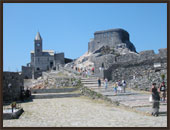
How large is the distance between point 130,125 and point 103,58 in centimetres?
1607

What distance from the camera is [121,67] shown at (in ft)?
70.1

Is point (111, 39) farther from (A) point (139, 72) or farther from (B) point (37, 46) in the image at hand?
(A) point (139, 72)

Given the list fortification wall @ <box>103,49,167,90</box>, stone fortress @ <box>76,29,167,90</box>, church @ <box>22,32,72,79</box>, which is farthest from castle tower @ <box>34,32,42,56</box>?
fortification wall @ <box>103,49,167,90</box>

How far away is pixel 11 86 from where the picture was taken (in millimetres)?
15750

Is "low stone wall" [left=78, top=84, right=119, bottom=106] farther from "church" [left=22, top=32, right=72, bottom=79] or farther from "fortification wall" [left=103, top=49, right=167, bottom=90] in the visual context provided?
"church" [left=22, top=32, right=72, bottom=79]

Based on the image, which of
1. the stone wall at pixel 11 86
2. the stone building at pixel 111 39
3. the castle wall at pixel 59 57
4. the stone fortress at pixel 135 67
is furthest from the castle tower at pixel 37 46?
the stone wall at pixel 11 86

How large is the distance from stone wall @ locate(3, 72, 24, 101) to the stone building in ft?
175

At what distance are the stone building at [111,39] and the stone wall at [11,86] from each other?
5342cm

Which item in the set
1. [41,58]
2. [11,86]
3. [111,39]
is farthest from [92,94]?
[41,58]

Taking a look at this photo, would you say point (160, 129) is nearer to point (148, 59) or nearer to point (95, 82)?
point (148, 59)

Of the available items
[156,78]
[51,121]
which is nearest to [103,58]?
[156,78]

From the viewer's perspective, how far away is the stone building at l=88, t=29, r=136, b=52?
7062cm

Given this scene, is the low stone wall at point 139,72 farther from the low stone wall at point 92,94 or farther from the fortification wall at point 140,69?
the low stone wall at point 92,94

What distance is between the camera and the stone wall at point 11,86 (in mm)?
15295
